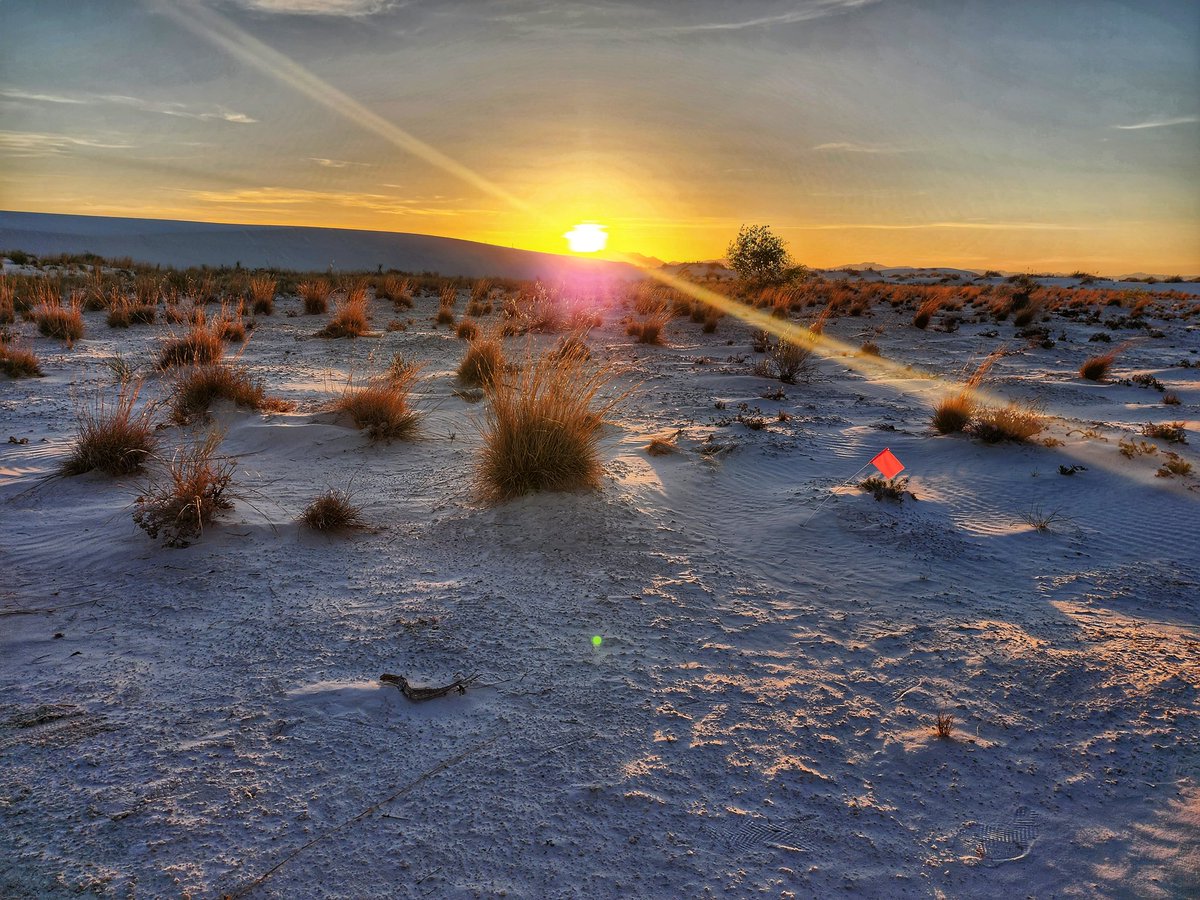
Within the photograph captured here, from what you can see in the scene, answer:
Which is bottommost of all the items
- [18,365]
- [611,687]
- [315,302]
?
[611,687]

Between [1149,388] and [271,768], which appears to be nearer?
[271,768]

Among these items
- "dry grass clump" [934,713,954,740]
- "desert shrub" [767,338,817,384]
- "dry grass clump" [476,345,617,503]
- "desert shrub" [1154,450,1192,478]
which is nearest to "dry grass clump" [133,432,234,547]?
"dry grass clump" [476,345,617,503]

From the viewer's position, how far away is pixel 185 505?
4133mm

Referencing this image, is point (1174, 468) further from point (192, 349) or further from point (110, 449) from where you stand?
point (192, 349)

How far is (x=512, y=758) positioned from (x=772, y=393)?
7.24 m

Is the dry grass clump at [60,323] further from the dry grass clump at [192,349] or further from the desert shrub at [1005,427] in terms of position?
the desert shrub at [1005,427]

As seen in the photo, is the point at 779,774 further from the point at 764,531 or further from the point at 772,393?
the point at 772,393

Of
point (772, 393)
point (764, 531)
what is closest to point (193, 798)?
point (764, 531)

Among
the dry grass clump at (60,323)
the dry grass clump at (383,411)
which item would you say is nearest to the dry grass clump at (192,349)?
the dry grass clump at (383,411)

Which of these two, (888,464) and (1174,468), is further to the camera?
(888,464)

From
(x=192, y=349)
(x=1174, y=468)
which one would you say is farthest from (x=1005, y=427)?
(x=192, y=349)

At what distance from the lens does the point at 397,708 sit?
2773 millimetres

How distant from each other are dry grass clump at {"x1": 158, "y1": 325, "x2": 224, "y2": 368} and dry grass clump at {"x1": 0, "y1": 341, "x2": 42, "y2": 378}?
1342 millimetres

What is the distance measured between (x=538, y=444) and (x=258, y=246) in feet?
207
